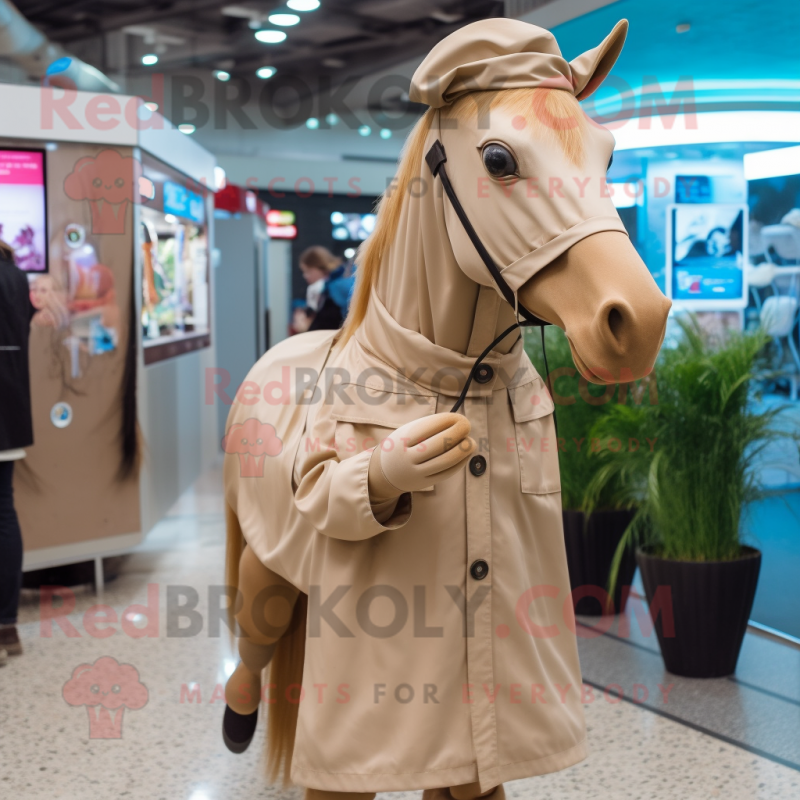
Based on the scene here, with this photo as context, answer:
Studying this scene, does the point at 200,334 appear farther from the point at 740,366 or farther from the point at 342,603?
the point at 342,603

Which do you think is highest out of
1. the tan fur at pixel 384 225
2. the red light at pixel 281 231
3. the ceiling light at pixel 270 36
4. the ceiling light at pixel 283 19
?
the ceiling light at pixel 270 36

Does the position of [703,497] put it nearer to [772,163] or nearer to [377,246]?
[772,163]

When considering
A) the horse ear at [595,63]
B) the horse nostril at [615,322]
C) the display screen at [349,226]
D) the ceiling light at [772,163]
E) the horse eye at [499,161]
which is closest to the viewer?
the horse nostril at [615,322]

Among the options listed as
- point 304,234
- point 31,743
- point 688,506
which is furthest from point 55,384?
point 304,234

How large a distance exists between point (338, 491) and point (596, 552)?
2.49m

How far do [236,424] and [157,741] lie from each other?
116 centimetres

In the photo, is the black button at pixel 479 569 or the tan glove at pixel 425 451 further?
the black button at pixel 479 569

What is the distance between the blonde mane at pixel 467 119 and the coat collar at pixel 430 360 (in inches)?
3.7

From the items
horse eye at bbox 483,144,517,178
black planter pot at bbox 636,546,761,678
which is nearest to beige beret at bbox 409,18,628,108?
horse eye at bbox 483,144,517,178

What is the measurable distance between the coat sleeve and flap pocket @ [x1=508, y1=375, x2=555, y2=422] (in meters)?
0.22

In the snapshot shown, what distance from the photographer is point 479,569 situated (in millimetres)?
1262

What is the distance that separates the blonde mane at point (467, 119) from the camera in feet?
3.48

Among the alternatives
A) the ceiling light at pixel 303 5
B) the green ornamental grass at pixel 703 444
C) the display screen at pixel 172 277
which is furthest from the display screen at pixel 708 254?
the ceiling light at pixel 303 5

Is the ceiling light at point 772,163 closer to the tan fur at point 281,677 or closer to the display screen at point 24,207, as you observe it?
the tan fur at point 281,677
